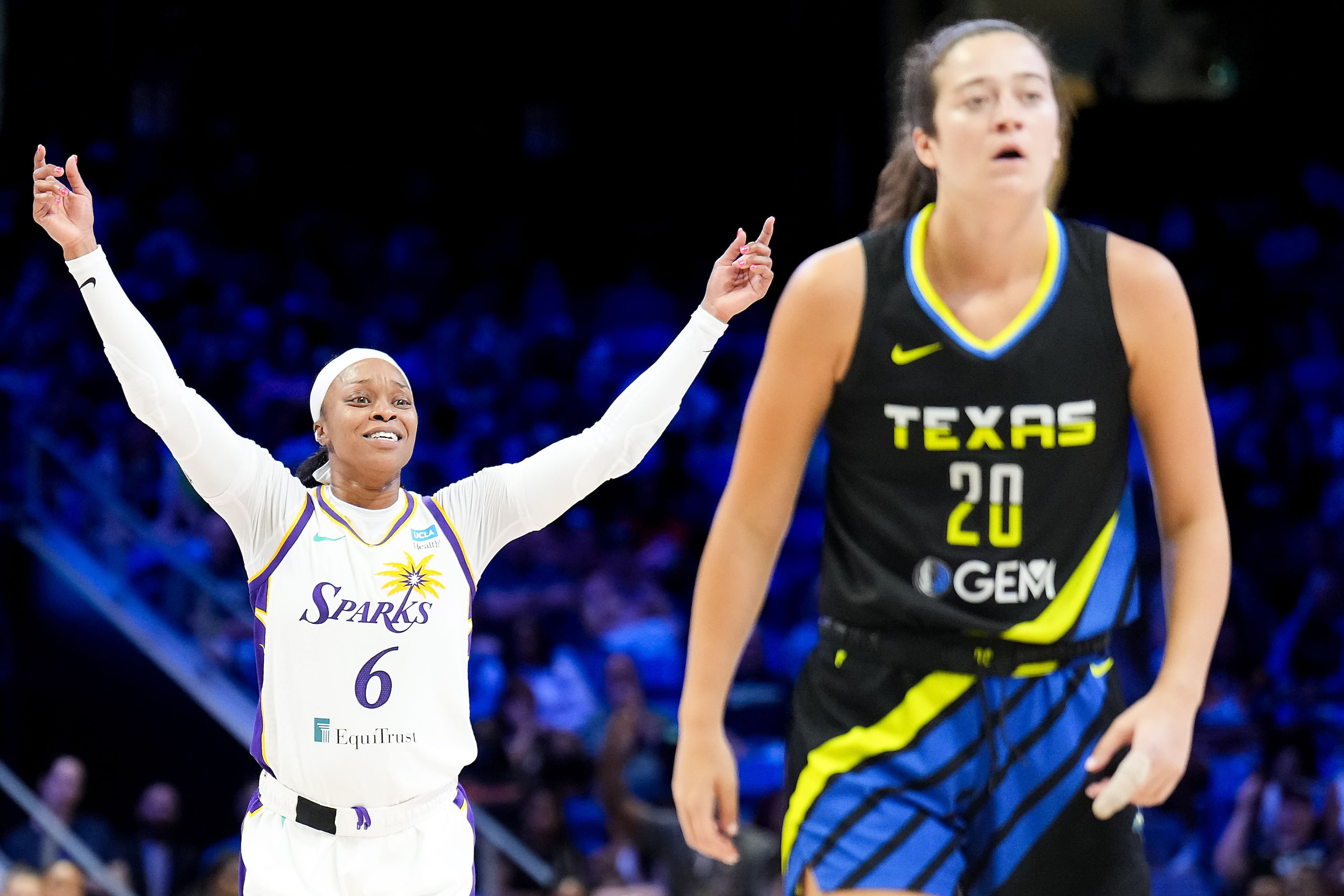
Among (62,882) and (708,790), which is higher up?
(708,790)

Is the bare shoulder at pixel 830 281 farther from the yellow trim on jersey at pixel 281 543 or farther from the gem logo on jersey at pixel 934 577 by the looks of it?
the yellow trim on jersey at pixel 281 543

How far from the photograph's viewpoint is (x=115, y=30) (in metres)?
11.5

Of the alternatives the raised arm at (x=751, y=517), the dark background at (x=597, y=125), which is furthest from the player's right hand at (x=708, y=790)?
the dark background at (x=597, y=125)

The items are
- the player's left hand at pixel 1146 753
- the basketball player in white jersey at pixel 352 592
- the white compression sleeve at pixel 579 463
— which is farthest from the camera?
the white compression sleeve at pixel 579 463

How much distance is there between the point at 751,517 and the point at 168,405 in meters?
1.65

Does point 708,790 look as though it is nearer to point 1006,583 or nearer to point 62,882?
point 1006,583

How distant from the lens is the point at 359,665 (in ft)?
11.1

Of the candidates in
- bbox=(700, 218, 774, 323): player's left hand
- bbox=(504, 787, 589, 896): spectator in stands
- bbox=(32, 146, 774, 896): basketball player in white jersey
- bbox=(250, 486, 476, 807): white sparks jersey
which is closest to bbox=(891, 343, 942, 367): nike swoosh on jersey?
bbox=(32, 146, 774, 896): basketball player in white jersey

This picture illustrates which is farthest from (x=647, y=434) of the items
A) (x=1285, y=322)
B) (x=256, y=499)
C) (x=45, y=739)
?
(x=1285, y=322)

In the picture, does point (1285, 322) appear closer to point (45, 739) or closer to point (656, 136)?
point (656, 136)

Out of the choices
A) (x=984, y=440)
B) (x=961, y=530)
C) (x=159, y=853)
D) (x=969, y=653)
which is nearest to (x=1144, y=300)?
(x=984, y=440)

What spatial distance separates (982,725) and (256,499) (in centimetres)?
190

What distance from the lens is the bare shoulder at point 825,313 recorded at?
7.41 ft

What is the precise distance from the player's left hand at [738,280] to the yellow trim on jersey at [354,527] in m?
0.84
